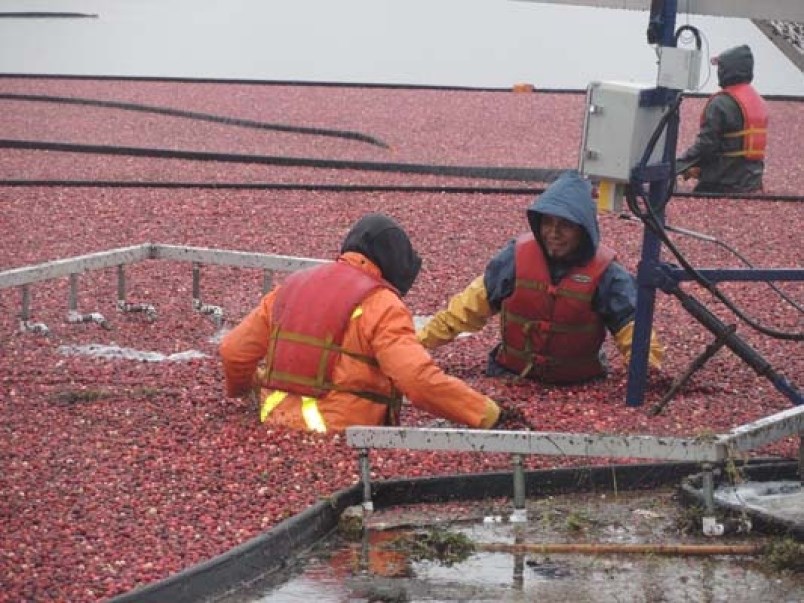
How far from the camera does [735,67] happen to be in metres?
15.5

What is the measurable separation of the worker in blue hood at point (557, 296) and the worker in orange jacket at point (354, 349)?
33.1 inches

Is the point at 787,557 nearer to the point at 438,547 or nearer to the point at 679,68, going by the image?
the point at 438,547

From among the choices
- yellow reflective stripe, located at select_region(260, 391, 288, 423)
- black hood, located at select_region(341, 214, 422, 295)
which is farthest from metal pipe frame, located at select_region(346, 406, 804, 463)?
black hood, located at select_region(341, 214, 422, 295)

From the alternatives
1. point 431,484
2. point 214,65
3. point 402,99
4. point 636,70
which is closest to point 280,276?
point 431,484

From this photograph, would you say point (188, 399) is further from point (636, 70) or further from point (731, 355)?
point (636, 70)

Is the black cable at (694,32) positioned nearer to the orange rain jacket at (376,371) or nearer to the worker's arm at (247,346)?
the orange rain jacket at (376,371)

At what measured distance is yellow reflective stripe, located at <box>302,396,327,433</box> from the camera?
7.39 meters

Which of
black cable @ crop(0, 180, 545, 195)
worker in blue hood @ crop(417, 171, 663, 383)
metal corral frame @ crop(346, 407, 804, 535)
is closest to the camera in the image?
metal corral frame @ crop(346, 407, 804, 535)

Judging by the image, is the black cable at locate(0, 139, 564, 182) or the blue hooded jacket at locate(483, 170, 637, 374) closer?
the blue hooded jacket at locate(483, 170, 637, 374)

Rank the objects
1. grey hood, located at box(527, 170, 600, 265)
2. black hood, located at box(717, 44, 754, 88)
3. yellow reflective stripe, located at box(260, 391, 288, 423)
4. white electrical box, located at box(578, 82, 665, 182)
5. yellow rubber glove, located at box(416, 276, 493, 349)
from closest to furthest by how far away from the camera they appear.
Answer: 1. yellow reflective stripe, located at box(260, 391, 288, 423)
2. white electrical box, located at box(578, 82, 665, 182)
3. grey hood, located at box(527, 170, 600, 265)
4. yellow rubber glove, located at box(416, 276, 493, 349)
5. black hood, located at box(717, 44, 754, 88)

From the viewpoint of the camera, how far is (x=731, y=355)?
9219mm

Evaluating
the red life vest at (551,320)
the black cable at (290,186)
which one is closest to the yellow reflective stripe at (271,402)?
the red life vest at (551,320)

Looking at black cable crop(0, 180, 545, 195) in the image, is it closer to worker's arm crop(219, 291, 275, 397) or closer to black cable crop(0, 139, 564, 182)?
black cable crop(0, 139, 564, 182)

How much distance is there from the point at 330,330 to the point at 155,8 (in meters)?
42.0
